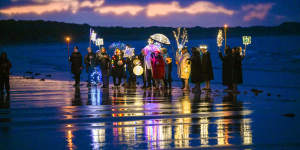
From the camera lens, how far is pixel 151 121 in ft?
42.6

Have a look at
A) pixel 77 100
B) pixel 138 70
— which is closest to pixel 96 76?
pixel 138 70

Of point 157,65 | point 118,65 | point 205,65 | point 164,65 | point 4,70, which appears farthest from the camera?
point 118,65

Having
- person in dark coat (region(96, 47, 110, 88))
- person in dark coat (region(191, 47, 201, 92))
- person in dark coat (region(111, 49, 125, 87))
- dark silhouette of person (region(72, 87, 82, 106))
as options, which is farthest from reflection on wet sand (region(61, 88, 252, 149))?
person in dark coat (region(111, 49, 125, 87))

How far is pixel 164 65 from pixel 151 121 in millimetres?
10408

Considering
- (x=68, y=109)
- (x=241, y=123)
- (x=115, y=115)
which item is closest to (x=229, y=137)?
(x=241, y=123)

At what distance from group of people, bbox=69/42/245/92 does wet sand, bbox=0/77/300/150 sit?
1.49 meters

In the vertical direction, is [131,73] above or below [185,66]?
below

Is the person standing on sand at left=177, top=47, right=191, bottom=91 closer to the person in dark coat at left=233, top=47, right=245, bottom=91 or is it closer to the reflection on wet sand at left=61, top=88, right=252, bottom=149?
the person in dark coat at left=233, top=47, right=245, bottom=91

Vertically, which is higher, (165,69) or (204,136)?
(165,69)

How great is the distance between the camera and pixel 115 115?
14297 millimetres

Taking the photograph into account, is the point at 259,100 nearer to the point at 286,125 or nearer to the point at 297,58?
the point at 286,125

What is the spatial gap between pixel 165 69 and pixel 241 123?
11.4 metres

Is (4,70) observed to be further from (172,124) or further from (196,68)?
(172,124)

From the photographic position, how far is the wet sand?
33.5ft
